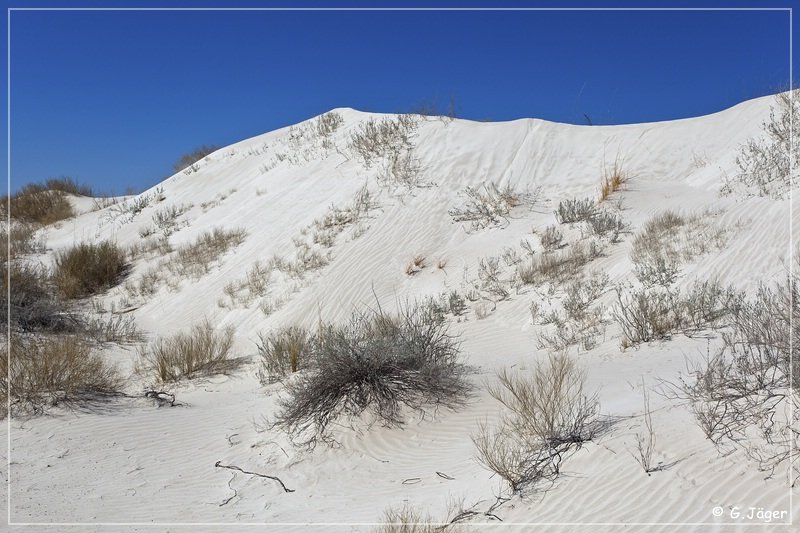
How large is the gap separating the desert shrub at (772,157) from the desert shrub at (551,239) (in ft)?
10.6

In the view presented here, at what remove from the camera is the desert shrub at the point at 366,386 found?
6238mm

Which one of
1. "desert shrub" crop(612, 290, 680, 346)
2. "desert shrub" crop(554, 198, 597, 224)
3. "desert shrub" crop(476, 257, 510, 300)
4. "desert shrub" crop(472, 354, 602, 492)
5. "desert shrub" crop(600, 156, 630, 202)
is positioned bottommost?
"desert shrub" crop(472, 354, 602, 492)

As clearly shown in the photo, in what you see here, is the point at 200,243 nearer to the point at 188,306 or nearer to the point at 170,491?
the point at 188,306

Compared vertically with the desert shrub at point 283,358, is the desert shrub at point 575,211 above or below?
above

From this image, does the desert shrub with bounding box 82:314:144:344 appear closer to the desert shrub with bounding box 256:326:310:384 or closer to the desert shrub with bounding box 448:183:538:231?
the desert shrub with bounding box 256:326:310:384

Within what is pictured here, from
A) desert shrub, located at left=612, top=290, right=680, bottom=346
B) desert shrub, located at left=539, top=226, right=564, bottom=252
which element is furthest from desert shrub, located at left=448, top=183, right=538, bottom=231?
desert shrub, located at left=612, top=290, right=680, bottom=346

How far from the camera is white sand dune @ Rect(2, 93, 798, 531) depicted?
4168 mm

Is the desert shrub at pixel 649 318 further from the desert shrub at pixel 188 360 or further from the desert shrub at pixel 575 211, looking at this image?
the desert shrub at pixel 188 360

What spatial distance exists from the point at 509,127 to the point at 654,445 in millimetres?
13366

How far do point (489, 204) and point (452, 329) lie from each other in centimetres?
456

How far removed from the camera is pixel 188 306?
13109 mm

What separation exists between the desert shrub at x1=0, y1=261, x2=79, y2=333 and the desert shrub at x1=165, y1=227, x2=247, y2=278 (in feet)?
Result: 9.56

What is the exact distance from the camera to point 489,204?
45.8 feet

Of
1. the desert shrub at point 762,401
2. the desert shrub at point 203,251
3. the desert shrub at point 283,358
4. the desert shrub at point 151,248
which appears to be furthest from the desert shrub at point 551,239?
the desert shrub at point 151,248
